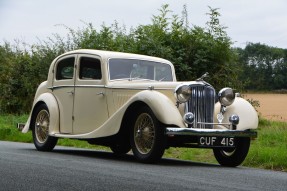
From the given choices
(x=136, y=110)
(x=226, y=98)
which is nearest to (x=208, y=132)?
(x=226, y=98)

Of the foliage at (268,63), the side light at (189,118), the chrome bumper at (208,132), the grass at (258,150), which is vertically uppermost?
the foliage at (268,63)

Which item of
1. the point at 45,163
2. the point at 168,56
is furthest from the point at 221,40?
the point at 45,163

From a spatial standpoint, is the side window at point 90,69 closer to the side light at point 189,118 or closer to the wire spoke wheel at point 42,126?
the wire spoke wheel at point 42,126

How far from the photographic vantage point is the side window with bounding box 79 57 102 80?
10875 mm

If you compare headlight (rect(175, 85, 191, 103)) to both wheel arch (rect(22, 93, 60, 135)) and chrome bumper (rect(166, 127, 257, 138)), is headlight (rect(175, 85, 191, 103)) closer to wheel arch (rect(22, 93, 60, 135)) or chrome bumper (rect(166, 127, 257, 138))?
chrome bumper (rect(166, 127, 257, 138))

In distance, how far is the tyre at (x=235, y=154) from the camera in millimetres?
9555

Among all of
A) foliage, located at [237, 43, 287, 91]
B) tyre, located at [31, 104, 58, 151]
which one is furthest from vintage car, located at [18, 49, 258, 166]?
foliage, located at [237, 43, 287, 91]

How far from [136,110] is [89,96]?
4.97ft

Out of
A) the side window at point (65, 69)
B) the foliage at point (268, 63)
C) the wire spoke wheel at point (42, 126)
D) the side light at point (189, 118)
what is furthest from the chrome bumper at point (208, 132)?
the foliage at point (268, 63)

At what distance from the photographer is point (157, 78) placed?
1117 centimetres

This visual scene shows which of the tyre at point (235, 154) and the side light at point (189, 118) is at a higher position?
the side light at point (189, 118)

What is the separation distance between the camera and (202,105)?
30.8 ft

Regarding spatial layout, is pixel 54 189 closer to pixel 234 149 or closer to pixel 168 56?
pixel 234 149

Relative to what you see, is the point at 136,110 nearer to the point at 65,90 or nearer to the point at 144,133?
the point at 144,133
